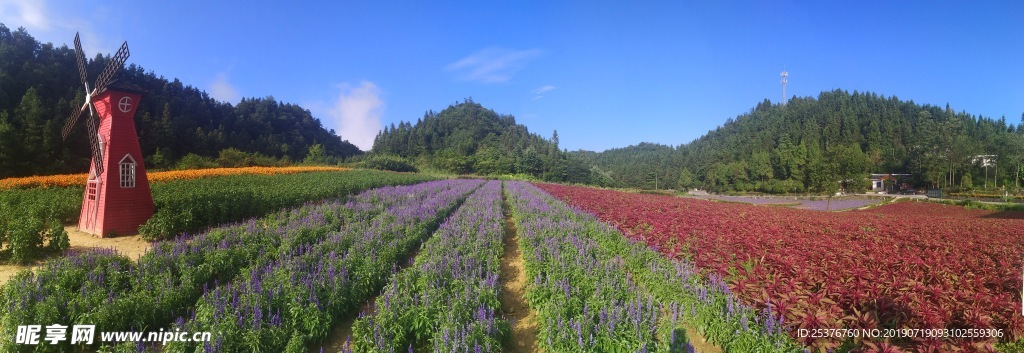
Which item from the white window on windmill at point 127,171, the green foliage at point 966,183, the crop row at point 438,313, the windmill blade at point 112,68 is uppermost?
the windmill blade at point 112,68

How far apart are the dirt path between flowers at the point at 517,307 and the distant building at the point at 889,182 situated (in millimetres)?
95159

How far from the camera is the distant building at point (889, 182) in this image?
74.5 meters

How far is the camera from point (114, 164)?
11000 millimetres

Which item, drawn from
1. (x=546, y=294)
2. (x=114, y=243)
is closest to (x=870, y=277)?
(x=546, y=294)

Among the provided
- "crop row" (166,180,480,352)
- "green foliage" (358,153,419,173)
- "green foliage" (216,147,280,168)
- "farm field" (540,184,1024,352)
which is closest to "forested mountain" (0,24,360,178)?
"green foliage" (216,147,280,168)

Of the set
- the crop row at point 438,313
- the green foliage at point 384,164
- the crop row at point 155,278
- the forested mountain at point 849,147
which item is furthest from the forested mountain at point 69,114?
the forested mountain at point 849,147

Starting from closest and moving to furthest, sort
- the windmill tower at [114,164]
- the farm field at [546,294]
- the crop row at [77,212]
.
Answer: the farm field at [546,294] → the crop row at [77,212] → the windmill tower at [114,164]

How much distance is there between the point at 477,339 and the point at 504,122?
155m

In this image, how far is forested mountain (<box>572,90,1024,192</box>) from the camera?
6712 cm

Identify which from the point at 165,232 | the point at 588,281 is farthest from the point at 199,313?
the point at 165,232

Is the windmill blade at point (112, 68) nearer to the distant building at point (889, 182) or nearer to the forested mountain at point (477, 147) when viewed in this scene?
the forested mountain at point (477, 147)

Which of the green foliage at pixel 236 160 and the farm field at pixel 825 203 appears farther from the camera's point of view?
the green foliage at pixel 236 160

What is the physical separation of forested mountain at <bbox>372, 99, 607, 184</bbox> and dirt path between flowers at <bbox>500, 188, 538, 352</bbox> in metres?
71.9

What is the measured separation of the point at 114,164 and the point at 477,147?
10246cm
